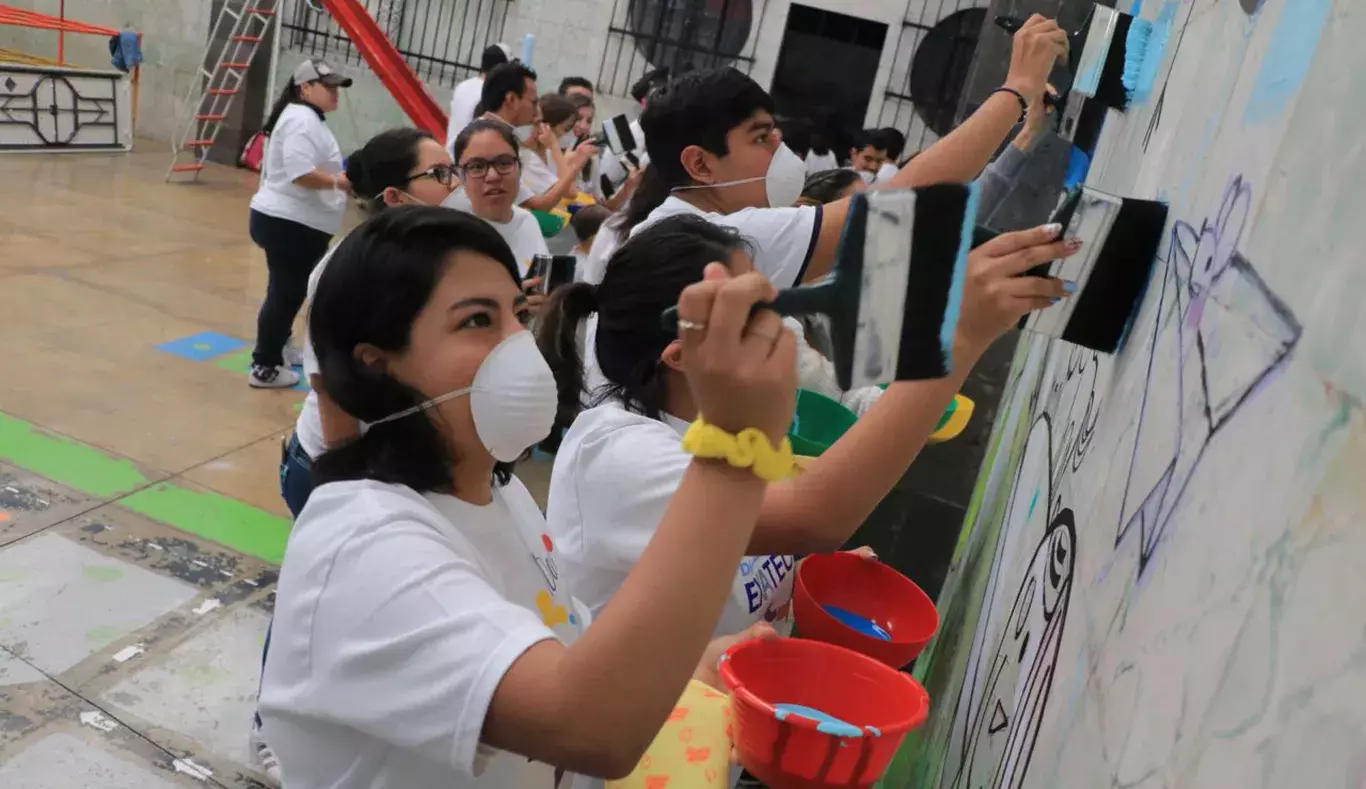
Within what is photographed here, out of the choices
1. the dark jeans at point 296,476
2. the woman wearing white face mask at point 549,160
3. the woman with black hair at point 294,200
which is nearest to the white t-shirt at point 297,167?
the woman with black hair at point 294,200

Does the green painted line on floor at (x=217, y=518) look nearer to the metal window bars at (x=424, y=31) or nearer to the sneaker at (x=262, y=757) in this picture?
the sneaker at (x=262, y=757)

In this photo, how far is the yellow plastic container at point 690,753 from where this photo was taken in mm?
1595

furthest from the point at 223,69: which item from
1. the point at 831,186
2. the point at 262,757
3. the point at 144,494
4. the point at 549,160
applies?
the point at 262,757

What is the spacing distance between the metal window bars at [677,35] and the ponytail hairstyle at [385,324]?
9.64 meters

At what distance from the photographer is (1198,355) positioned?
37.0 inches

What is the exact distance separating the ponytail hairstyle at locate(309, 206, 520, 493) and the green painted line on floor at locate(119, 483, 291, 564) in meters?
2.49

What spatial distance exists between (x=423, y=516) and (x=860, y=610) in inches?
52.9

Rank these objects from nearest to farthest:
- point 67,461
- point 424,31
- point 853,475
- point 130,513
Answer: point 853,475, point 130,513, point 67,461, point 424,31

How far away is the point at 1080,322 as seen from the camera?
4.40ft

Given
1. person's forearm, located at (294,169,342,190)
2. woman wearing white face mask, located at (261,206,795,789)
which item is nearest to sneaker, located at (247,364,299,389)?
person's forearm, located at (294,169,342,190)

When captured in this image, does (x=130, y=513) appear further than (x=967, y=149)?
Yes

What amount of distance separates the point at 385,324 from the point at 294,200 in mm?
3845

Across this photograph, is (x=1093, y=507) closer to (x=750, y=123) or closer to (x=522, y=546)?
(x=522, y=546)

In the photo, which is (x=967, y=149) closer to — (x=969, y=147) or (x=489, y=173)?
(x=969, y=147)
